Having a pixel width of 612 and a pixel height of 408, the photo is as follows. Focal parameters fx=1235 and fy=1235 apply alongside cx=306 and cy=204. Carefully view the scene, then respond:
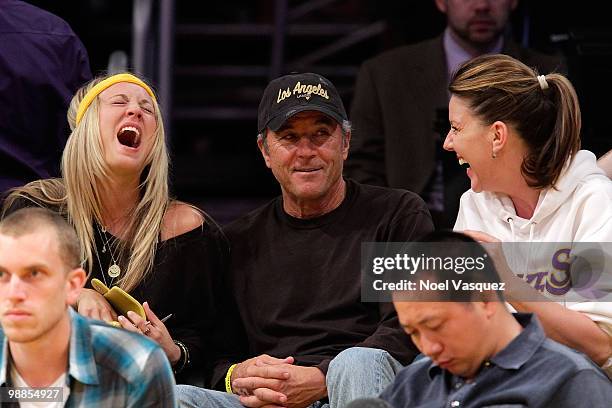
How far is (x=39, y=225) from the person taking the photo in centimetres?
255

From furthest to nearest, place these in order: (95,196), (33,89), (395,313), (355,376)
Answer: (33,89) → (95,196) → (395,313) → (355,376)

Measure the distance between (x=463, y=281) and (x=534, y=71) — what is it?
866 mm

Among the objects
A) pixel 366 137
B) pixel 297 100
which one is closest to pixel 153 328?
pixel 297 100

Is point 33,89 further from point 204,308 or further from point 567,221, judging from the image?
point 567,221

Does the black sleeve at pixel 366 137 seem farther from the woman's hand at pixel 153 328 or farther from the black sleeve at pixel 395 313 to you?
the woman's hand at pixel 153 328

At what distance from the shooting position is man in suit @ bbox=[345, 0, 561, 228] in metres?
4.32

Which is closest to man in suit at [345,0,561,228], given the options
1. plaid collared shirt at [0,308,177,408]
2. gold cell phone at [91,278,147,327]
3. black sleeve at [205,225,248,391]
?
black sleeve at [205,225,248,391]

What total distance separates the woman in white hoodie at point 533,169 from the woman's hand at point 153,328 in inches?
33.2

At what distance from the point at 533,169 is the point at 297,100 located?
713mm

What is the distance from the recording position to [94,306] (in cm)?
313

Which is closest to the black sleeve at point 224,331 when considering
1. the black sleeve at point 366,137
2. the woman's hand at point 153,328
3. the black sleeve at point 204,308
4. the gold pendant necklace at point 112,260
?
the black sleeve at point 204,308

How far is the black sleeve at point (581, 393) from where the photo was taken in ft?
8.13

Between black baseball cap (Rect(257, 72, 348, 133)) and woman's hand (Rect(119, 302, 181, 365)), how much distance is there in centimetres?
64

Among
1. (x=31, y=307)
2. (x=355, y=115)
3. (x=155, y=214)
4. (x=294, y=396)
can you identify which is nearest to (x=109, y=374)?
(x=31, y=307)
